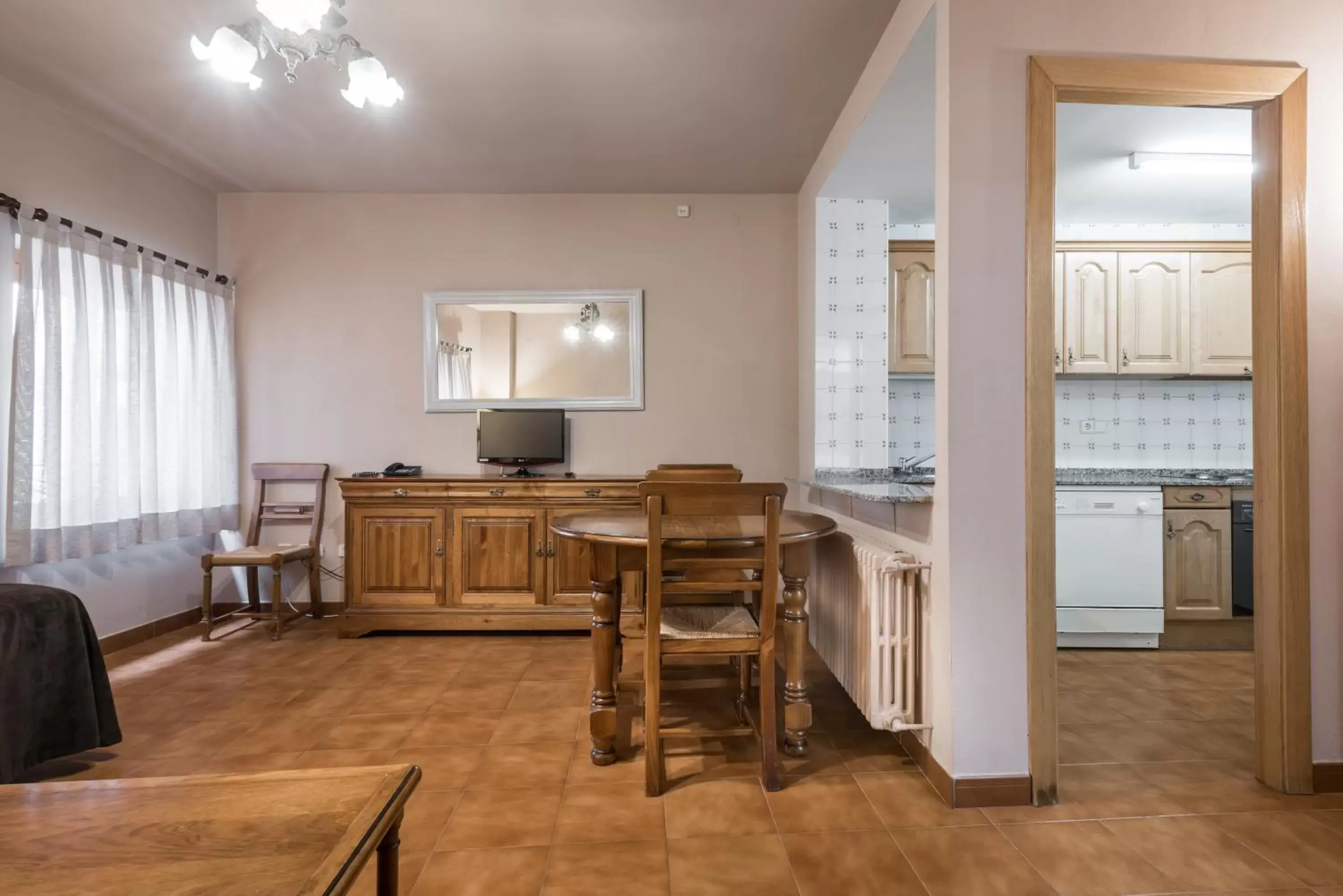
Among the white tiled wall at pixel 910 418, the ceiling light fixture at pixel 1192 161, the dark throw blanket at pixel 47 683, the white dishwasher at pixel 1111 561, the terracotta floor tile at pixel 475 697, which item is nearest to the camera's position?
the dark throw blanket at pixel 47 683

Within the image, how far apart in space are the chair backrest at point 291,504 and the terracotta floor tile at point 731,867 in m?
3.30

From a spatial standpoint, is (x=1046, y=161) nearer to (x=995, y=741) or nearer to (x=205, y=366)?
(x=995, y=741)

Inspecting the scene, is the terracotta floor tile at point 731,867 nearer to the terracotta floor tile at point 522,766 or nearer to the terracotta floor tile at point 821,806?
the terracotta floor tile at point 821,806

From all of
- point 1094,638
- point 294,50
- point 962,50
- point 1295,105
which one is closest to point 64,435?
point 294,50

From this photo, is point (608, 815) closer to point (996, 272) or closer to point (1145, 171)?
point (996, 272)

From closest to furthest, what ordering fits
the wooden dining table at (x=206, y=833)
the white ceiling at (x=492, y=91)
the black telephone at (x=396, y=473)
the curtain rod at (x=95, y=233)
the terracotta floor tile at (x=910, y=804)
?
1. the wooden dining table at (x=206, y=833)
2. the terracotta floor tile at (x=910, y=804)
3. the white ceiling at (x=492, y=91)
4. the curtain rod at (x=95, y=233)
5. the black telephone at (x=396, y=473)

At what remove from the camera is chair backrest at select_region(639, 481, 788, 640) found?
190 centimetres

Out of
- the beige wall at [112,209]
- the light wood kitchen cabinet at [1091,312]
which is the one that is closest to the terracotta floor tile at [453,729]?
the beige wall at [112,209]

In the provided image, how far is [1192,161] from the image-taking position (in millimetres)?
3266

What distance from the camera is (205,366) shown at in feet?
12.9

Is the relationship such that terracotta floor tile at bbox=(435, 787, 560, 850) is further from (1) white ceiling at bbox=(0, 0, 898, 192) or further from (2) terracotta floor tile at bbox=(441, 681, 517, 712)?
(1) white ceiling at bbox=(0, 0, 898, 192)

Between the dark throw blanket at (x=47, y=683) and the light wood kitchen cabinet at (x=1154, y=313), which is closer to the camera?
the dark throw blanket at (x=47, y=683)

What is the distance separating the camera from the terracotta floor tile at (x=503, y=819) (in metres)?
1.73

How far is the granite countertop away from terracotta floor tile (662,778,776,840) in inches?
49.5
